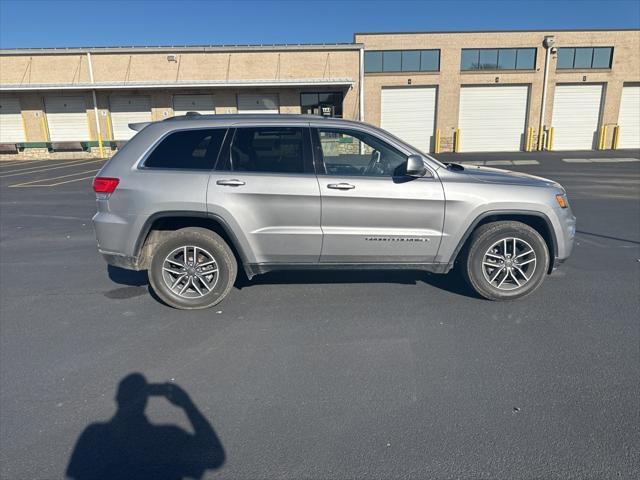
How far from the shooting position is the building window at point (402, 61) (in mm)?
24938

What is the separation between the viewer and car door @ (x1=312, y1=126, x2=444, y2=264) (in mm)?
4043

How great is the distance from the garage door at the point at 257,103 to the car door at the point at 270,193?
22.1m

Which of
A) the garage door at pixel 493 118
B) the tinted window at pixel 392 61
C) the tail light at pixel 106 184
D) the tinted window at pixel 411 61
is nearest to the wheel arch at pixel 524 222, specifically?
the tail light at pixel 106 184

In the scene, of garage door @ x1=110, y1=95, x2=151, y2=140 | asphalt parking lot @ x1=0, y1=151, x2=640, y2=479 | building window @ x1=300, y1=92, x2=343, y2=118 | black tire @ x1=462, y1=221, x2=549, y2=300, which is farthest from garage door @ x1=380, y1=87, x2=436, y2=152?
black tire @ x1=462, y1=221, x2=549, y2=300

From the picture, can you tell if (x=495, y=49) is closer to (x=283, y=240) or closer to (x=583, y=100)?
(x=583, y=100)

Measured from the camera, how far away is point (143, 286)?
496 cm

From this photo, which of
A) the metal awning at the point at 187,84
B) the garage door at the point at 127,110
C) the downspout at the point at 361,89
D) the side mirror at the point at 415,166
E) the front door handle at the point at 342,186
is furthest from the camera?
the garage door at the point at 127,110

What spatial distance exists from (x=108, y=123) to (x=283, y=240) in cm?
2604

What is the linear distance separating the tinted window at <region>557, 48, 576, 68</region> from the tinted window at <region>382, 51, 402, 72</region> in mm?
9844

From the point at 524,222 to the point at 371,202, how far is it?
5.63 feet

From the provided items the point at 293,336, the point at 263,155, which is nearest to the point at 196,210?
the point at 263,155

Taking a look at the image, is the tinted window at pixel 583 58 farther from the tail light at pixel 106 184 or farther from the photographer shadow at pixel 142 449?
the photographer shadow at pixel 142 449

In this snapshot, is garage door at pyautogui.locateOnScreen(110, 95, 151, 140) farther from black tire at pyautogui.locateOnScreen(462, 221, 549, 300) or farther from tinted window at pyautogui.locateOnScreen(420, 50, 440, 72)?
black tire at pyautogui.locateOnScreen(462, 221, 549, 300)

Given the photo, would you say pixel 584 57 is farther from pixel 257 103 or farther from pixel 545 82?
pixel 257 103
